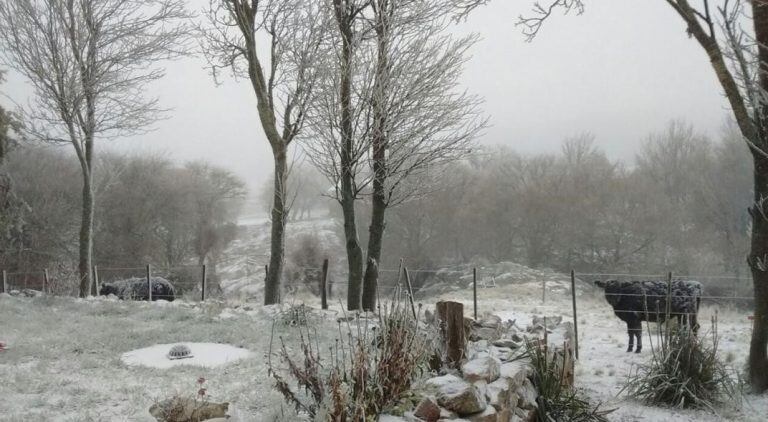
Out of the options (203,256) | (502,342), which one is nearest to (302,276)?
(203,256)

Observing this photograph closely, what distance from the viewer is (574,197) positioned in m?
27.8

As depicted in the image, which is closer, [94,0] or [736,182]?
[94,0]

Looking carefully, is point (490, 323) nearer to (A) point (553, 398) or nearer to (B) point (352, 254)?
(A) point (553, 398)

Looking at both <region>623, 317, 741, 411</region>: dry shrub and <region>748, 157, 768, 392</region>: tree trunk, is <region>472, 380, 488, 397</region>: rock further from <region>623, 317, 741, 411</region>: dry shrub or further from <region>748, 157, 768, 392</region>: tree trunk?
<region>748, 157, 768, 392</region>: tree trunk

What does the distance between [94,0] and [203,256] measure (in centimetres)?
1680

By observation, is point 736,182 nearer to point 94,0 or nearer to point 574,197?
point 574,197

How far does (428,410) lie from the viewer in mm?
3066

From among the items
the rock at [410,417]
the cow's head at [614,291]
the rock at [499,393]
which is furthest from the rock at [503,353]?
the cow's head at [614,291]

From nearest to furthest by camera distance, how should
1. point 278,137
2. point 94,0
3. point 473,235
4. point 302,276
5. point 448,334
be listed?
1. point 448,334
2. point 278,137
3. point 94,0
4. point 302,276
5. point 473,235

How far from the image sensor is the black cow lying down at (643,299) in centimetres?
735

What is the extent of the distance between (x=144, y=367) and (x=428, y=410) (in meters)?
3.44

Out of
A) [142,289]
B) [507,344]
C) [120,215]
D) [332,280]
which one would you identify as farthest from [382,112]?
[120,215]

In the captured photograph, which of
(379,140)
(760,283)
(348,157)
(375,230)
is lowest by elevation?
(760,283)

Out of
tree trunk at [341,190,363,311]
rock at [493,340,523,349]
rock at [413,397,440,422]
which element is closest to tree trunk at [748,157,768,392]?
rock at [493,340,523,349]
